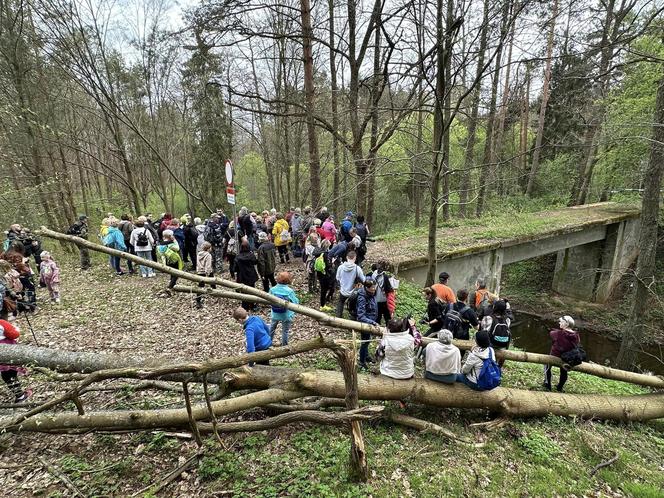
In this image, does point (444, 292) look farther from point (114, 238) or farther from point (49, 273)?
point (114, 238)

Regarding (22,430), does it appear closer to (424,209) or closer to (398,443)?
(398,443)

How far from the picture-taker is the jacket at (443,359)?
548 centimetres

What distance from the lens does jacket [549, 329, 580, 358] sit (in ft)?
20.8

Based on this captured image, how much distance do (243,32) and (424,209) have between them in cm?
1876

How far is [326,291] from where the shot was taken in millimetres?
8852

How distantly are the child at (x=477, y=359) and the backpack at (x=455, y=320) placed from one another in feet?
3.86

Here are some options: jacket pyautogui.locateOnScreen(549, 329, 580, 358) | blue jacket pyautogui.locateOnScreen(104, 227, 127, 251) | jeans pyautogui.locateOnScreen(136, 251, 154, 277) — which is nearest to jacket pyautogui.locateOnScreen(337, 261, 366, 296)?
jacket pyautogui.locateOnScreen(549, 329, 580, 358)

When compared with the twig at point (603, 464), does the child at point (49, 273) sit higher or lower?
higher

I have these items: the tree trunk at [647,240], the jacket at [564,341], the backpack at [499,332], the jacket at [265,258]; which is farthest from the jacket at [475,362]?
the tree trunk at [647,240]

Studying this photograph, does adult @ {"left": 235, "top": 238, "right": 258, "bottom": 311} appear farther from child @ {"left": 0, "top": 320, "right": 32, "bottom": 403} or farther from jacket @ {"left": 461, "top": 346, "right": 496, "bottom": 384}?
jacket @ {"left": 461, "top": 346, "right": 496, "bottom": 384}

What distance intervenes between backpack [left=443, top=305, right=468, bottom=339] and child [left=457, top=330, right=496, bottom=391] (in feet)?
3.86

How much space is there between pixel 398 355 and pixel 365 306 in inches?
59.1

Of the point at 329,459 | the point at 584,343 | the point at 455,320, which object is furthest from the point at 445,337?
the point at 584,343

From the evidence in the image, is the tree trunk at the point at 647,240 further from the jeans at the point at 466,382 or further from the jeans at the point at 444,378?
the jeans at the point at 444,378
